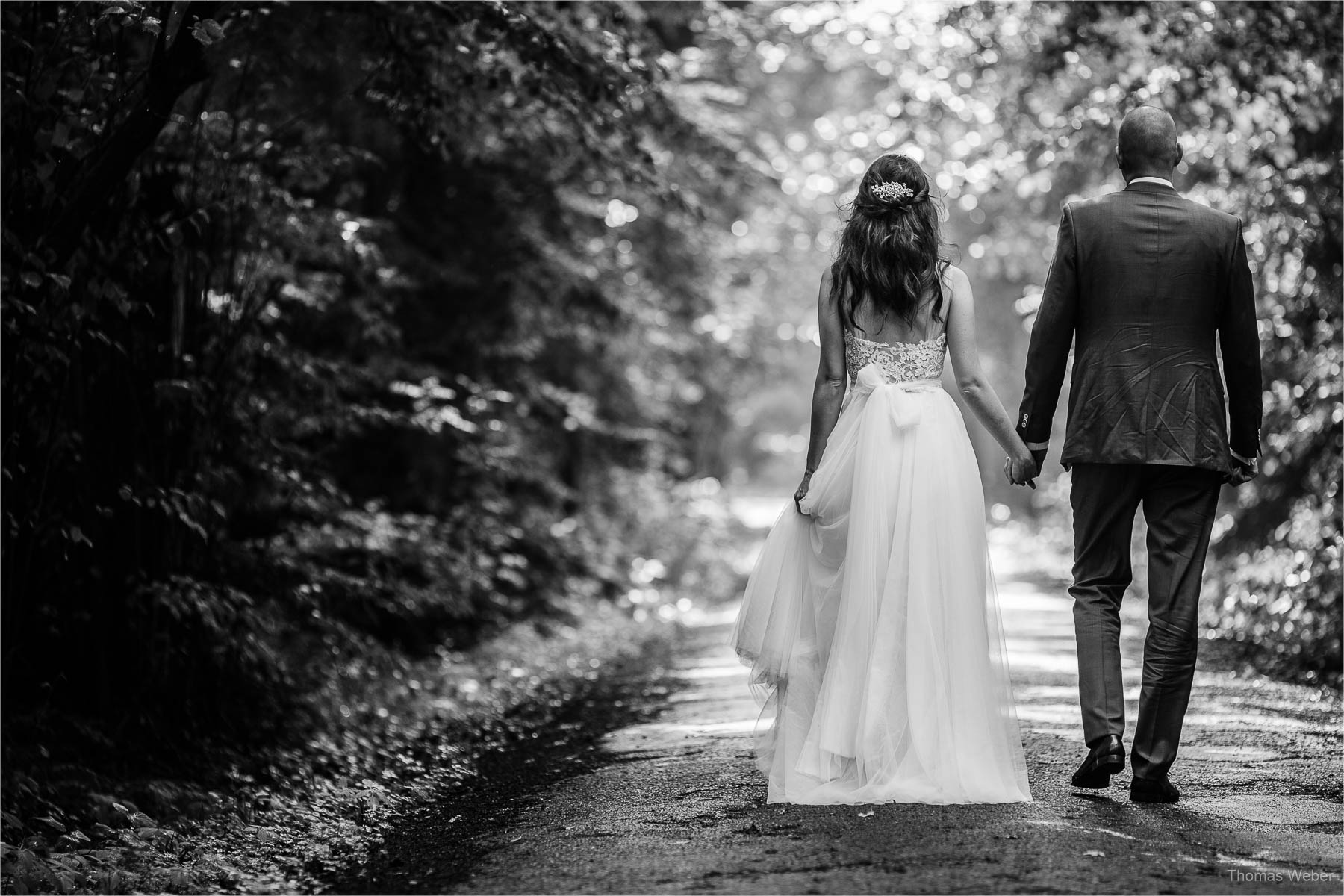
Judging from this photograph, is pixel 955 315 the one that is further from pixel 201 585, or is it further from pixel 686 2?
pixel 686 2

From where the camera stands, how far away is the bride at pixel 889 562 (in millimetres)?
5484

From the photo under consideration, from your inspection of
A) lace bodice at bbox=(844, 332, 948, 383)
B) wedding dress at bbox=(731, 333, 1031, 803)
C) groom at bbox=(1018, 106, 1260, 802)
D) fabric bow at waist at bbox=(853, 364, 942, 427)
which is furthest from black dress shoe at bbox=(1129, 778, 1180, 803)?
lace bodice at bbox=(844, 332, 948, 383)

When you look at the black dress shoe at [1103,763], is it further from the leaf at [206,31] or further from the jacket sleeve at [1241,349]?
the leaf at [206,31]

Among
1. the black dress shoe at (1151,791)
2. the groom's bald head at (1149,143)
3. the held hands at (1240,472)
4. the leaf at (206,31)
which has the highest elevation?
the leaf at (206,31)

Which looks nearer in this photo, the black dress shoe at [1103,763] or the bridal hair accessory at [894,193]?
the black dress shoe at [1103,763]

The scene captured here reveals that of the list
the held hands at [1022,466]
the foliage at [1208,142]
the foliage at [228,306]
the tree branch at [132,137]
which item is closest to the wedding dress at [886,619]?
the held hands at [1022,466]

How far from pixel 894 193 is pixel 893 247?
0.75 ft

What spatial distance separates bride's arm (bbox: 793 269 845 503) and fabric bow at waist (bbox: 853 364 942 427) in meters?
0.10

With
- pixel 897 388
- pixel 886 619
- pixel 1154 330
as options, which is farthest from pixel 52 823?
pixel 1154 330

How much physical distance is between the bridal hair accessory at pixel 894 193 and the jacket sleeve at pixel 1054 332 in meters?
0.61

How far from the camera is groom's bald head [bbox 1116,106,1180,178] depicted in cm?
557

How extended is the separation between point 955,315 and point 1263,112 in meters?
7.35

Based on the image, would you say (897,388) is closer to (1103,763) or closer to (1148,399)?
(1148,399)

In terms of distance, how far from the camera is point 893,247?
18.8 ft
